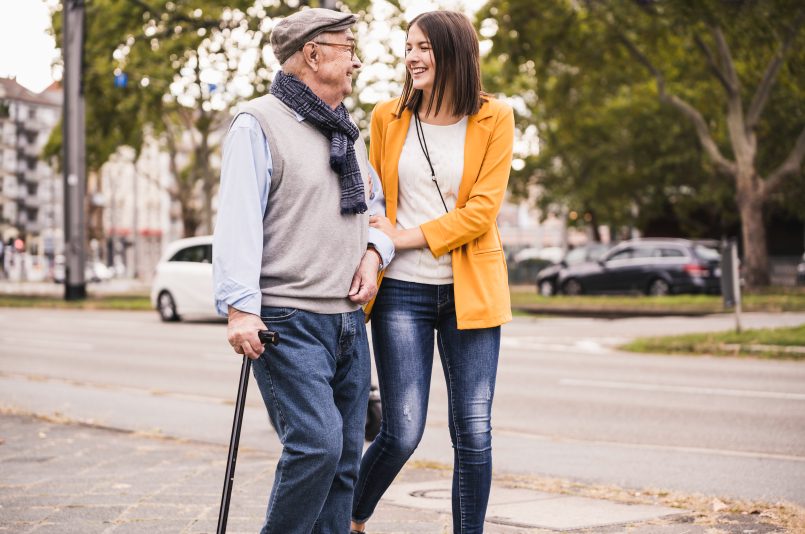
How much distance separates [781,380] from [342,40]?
29.1 ft

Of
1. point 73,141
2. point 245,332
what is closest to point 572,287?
point 73,141

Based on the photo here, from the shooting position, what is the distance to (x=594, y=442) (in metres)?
7.73

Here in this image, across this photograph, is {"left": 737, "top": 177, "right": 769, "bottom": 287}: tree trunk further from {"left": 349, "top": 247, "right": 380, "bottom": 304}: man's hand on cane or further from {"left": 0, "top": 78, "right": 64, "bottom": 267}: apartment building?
{"left": 0, "top": 78, "right": 64, "bottom": 267}: apartment building

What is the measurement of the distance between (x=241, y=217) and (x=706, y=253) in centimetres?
2563

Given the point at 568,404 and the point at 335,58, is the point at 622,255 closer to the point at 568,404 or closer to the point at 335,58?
the point at 568,404

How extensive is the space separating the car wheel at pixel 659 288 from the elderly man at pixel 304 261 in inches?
995

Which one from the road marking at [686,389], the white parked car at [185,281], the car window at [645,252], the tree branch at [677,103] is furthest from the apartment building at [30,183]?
the road marking at [686,389]

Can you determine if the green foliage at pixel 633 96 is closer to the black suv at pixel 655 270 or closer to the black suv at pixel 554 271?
the black suv at pixel 554 271

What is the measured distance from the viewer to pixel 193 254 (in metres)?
21.1

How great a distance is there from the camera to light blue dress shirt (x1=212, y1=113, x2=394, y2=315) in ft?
10.7

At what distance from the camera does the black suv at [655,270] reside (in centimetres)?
2741

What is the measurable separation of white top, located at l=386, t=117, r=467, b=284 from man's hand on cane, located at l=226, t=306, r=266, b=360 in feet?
2.33

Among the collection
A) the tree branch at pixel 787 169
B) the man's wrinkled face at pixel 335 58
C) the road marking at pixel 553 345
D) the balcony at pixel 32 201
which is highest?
the balcony at pixel 32 201

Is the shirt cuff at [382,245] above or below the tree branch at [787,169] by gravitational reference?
below
